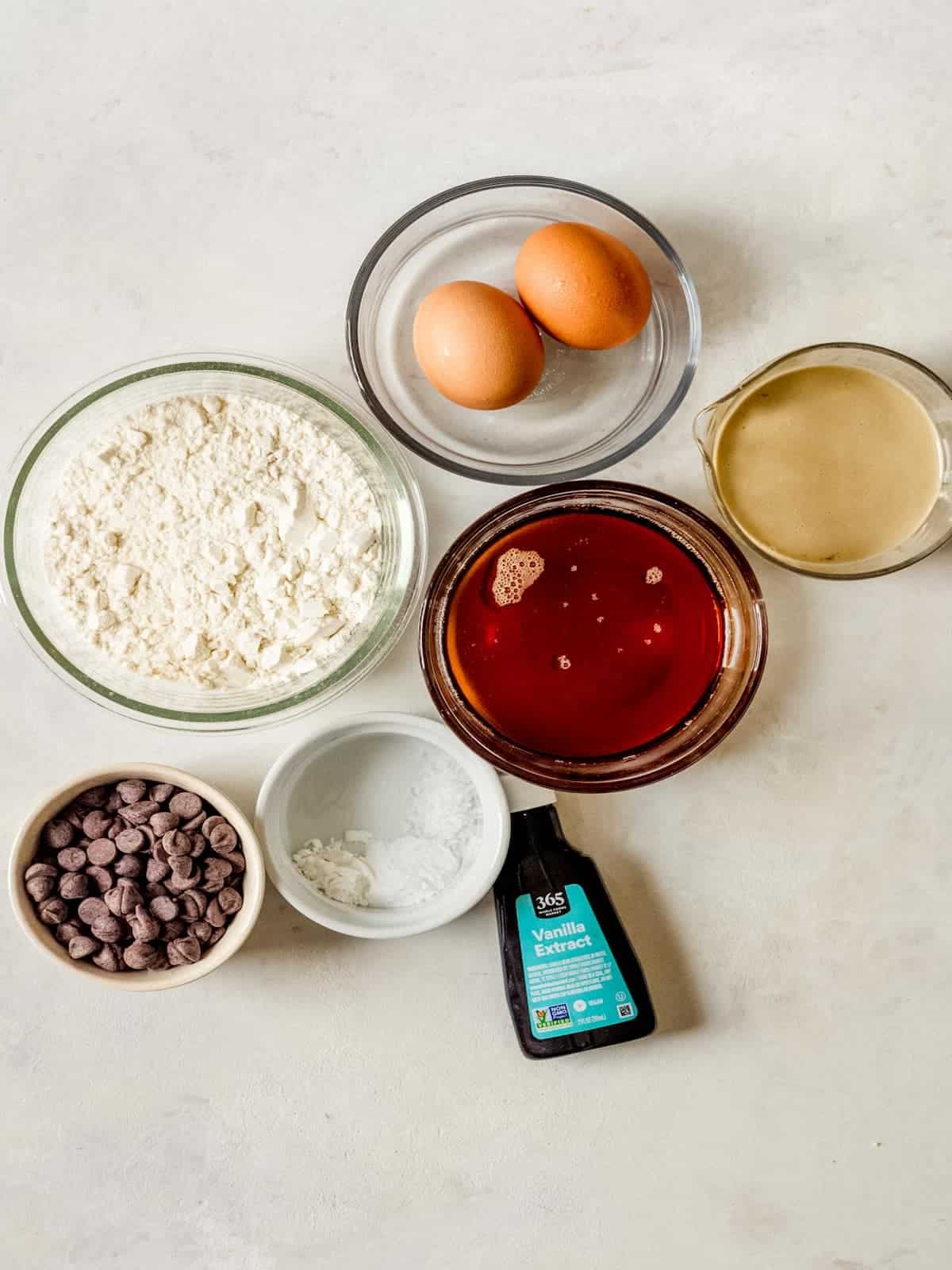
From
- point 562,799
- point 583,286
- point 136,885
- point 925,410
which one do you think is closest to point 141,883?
point 136,885

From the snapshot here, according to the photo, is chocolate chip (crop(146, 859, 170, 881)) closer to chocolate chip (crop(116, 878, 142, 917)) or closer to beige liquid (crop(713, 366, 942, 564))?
chocolate chip (crop(116, 878, 142, 917))

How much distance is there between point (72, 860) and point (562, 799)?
0.55 metres

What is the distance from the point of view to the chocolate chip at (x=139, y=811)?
1.00 meters

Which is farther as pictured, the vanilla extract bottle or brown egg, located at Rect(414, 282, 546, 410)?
the vanilla extract bottle

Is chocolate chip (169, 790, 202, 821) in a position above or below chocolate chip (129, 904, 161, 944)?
above

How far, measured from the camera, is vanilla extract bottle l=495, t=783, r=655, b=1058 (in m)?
1.04

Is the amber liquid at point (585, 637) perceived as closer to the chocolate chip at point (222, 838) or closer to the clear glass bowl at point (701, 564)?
the clear glass bowl at point (701, 564)

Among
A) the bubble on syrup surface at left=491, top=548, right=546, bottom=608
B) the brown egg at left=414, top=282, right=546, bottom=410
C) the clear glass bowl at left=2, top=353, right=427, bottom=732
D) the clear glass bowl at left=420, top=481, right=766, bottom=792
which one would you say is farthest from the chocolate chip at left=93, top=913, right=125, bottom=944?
the brown egg at left=414, top=282, right=546, bottom=410

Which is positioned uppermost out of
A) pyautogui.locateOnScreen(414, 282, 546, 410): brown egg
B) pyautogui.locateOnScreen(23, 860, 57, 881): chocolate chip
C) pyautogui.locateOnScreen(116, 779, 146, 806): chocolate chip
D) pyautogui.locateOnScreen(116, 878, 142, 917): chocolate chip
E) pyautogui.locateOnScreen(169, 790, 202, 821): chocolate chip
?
pyautogui.locateOnScreen(414, 282, 546, 410): brown egg

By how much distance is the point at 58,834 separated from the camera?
1005 millimetres

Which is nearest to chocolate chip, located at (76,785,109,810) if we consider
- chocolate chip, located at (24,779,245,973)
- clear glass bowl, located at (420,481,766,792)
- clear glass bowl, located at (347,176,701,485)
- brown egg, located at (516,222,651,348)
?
chocolate chip, located at (24,779,245,973)

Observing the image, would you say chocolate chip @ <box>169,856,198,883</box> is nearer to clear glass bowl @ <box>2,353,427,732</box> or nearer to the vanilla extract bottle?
clear glass bowl @ <box>2,353,427,732</box>

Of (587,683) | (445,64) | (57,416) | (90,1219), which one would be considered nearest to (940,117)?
(445,64)

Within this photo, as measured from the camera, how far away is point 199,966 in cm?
99
